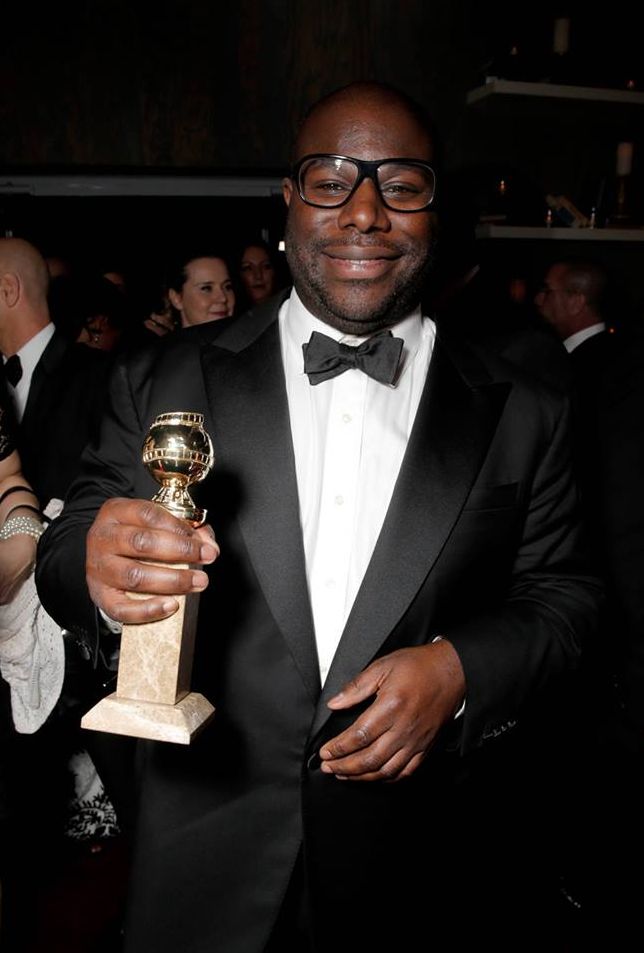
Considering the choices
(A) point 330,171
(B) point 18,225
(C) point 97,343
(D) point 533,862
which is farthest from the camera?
(B) point 18,225

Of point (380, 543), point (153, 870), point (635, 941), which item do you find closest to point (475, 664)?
point (380, 543)

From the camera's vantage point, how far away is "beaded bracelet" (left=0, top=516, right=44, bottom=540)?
1721 mm

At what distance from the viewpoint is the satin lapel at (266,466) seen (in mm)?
1146

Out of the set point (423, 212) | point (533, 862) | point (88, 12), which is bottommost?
point (533, 862)

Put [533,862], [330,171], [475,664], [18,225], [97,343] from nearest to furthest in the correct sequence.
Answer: [475,664] → [330,171] → [533,862] → [97,343] → [18,225]

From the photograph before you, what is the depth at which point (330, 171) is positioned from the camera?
126cm

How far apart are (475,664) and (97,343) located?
9.66 ft

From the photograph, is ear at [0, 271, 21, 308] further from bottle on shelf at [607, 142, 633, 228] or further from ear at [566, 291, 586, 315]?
bottle on shelf at [607, 142, 633, 228]

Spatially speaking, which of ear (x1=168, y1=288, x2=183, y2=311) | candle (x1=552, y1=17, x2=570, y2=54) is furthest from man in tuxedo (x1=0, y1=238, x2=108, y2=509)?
candle (x1=552, y1=17, x2=570, y2=54)

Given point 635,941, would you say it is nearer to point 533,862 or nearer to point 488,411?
point 533,862

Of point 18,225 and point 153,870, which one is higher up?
point 18,225

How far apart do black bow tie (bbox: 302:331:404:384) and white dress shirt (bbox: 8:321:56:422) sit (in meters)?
1.74

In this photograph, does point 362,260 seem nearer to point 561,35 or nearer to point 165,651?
point 165,651

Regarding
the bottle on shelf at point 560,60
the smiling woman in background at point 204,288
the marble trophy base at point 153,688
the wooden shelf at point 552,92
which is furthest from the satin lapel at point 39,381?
the bottle on shelf at point 560,60
